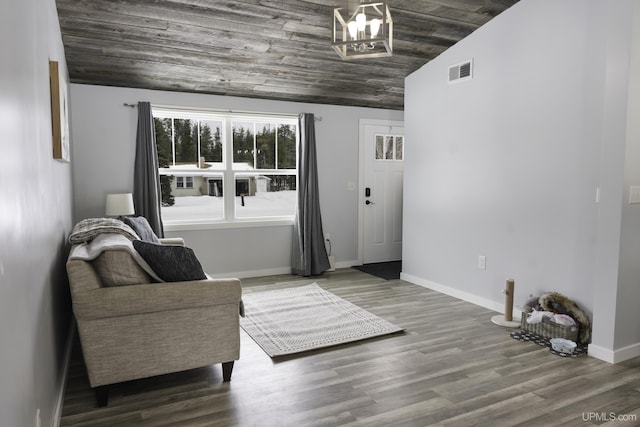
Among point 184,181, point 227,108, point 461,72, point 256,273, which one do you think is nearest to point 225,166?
point 184,181

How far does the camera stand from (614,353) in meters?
2.92

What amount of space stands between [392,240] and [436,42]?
2.97m

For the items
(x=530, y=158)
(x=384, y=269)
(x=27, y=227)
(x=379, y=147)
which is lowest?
(x=384, y=269)

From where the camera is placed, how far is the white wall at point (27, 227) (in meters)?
1.26

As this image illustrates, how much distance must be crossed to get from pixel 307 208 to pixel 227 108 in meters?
1.57

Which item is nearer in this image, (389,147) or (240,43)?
(240,43)

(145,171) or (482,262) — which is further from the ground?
(145,171)

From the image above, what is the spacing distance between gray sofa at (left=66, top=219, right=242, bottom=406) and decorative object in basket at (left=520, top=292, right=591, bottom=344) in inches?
93.6

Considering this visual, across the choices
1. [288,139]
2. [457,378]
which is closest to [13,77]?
[457,378]

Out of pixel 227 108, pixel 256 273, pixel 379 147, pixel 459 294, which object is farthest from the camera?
pixel 379 147

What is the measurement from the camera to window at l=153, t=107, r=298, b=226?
5.09 m

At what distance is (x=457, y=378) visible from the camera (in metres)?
2.71

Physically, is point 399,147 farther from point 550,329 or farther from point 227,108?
point 550,329

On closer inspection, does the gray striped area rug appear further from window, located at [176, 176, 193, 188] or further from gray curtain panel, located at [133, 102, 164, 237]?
window, located at [176, 176, 193, 188]
